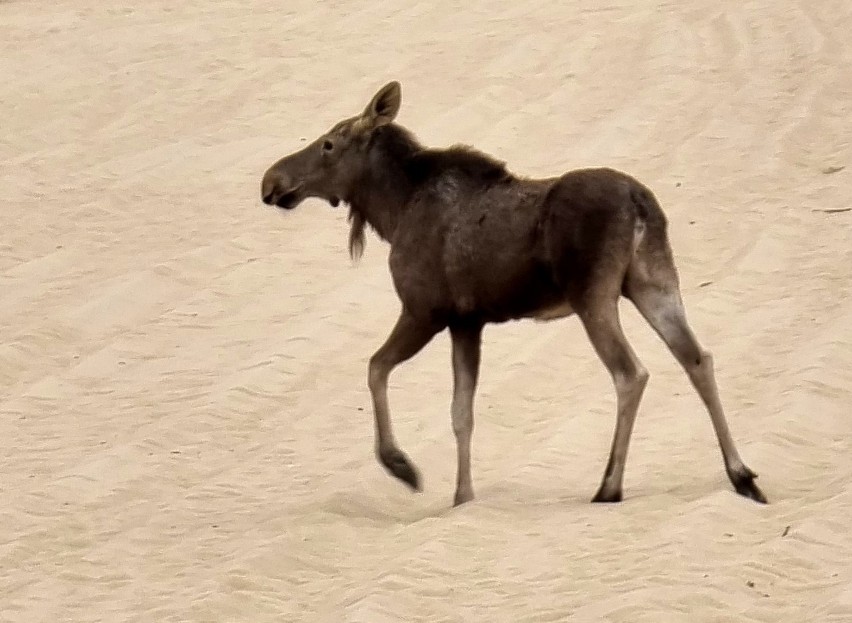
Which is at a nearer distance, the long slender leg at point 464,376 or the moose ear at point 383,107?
the long slender leg at point 464,376

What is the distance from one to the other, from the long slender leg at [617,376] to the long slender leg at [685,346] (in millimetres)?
274

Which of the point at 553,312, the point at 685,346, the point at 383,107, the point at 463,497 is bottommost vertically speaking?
the point at 463,497

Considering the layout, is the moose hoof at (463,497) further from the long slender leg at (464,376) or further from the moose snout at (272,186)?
the moose snout at (272,186)

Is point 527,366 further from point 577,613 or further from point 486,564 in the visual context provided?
point 577,613

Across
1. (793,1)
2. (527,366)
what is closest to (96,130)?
(527,366)

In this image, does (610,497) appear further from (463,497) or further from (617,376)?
(463,497)

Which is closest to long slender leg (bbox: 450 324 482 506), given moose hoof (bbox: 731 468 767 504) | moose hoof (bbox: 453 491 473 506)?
moose hoof (bbox: 453 491 473 506)

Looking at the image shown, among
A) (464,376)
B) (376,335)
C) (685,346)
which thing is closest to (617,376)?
(685,346)

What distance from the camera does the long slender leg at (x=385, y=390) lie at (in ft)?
26.7

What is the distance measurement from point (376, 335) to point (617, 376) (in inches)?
138

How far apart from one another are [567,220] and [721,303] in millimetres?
3675

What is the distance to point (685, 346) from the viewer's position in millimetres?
7672

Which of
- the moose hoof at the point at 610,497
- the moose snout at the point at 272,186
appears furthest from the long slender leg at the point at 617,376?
the moose snout at the point at 272,186

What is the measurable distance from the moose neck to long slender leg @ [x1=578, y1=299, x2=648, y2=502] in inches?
57.5
